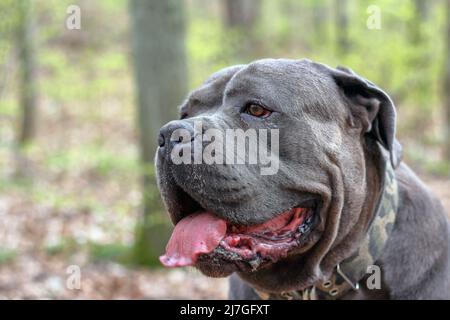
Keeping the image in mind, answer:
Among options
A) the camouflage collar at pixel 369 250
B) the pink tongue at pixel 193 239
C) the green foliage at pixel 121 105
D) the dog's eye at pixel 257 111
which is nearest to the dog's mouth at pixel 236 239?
the pink tongue at pixel 193 239

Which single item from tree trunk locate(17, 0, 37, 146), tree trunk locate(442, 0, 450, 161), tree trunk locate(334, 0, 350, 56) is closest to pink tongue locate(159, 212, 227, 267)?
tree trunk locate(17, 0, 37, 146)

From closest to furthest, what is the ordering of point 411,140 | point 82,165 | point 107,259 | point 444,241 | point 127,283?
point 444,241
point 127,283
point 107,259
point 82,165
point 411,140

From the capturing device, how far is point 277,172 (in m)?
2.86

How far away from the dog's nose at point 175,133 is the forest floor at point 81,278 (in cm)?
288

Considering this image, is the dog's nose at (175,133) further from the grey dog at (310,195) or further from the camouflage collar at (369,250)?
the camouflage collar at (369,250)

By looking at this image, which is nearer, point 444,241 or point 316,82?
point 316,82

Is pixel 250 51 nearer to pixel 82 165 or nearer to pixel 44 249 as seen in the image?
pixel 82 165

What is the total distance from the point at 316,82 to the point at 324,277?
99cm

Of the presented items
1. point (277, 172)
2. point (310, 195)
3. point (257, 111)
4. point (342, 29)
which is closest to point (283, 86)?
point (257, 111)

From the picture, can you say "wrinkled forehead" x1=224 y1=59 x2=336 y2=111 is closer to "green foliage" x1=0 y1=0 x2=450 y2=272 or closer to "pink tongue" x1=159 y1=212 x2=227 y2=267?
"pink tongue" x1=159 y1=212 x2=227 y2=267

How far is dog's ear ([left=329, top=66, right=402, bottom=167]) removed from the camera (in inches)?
120

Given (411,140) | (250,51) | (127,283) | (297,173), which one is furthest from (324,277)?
(250,51)

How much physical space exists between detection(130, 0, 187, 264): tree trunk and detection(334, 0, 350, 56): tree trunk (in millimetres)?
6751
